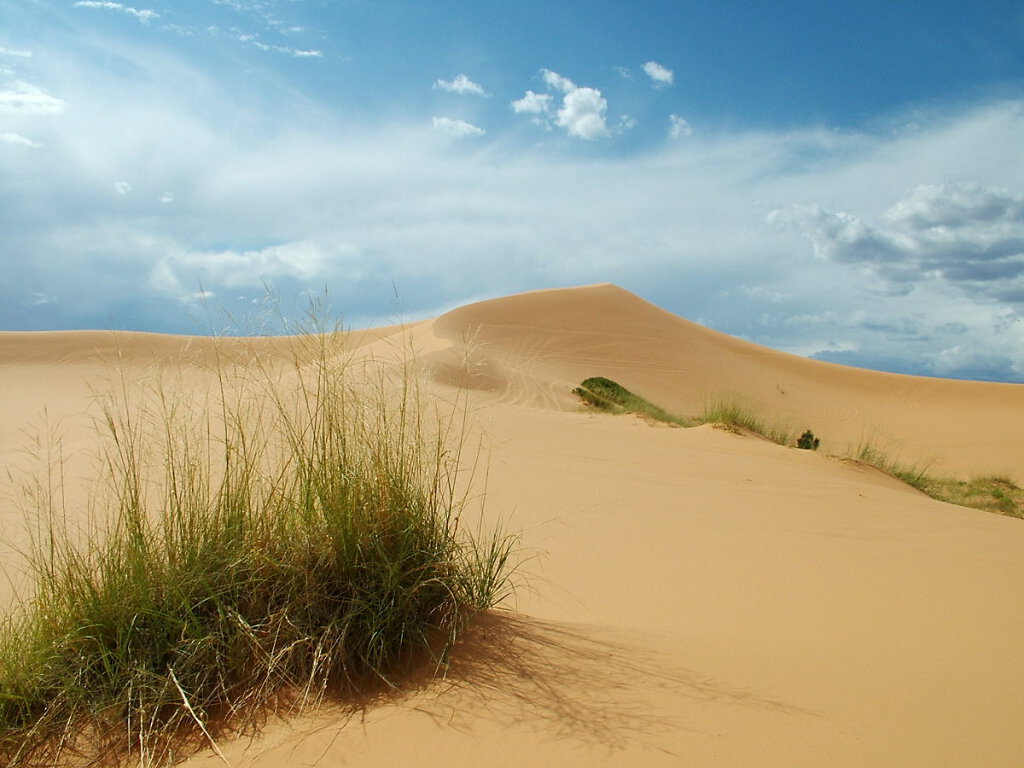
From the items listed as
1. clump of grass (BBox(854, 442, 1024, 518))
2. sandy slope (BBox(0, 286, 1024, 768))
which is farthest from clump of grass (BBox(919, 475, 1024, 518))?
sandy slope (BBox(0, 286, 1024, 768))

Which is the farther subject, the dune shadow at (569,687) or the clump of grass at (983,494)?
the clump of grass at (983,494)

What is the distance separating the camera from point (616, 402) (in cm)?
1847

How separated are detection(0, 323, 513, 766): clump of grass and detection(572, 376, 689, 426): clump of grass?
11.8 meters

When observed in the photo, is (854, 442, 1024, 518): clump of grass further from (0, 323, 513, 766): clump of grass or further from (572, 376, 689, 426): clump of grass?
(0, 323, 513, 766): clump of grass

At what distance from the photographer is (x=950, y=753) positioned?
110 inches

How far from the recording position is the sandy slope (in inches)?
109

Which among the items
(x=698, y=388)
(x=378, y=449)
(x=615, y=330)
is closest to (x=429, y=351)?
(x=698, y=388)

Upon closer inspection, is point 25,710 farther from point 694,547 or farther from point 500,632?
point 694,547

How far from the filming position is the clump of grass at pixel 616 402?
51.6 ft

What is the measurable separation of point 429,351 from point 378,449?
16997mm

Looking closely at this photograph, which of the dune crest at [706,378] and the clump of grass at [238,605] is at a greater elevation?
the dune crest at [706,378]

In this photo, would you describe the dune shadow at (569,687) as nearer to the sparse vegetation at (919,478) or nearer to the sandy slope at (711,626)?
the sandy slope at (711,626)

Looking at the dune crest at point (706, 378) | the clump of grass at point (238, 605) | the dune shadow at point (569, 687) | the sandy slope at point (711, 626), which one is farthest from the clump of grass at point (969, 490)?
the clump of grass at point (238, 605)

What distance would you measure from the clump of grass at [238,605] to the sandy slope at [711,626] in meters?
0.23
